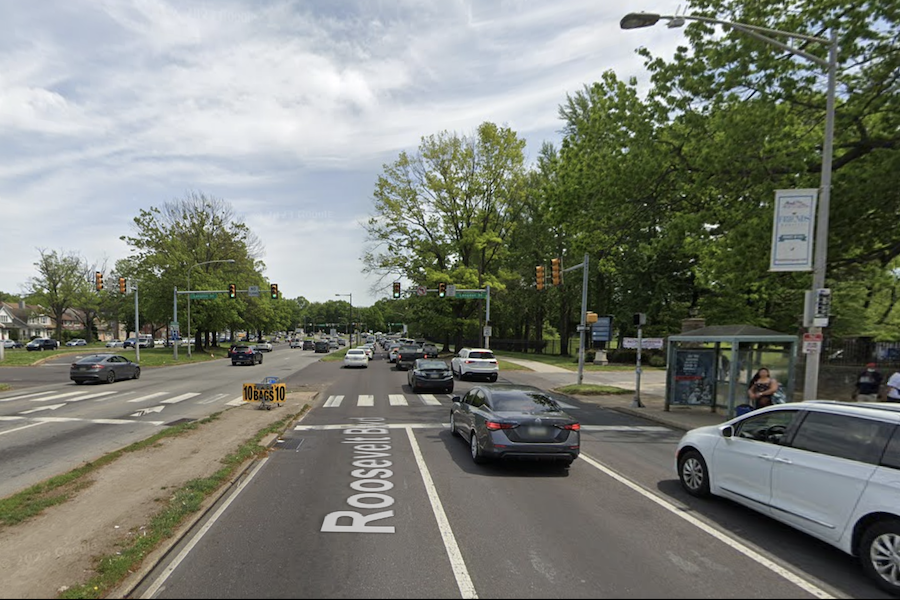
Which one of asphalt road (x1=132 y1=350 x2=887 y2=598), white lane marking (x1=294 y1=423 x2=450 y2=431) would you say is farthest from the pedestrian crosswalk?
asphalt road (x1=132 y1=350 x2=887 y2=598)

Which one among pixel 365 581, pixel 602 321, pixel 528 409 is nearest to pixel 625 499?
pixel 528 409

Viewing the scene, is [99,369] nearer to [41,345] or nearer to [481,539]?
[481,539]

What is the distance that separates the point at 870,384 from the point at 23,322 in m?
133

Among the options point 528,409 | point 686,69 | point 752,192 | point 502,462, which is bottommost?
point 502,462

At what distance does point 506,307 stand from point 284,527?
5235cm

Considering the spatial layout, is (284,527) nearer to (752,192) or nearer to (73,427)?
(73,427)

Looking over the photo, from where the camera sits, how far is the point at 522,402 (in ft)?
29.3

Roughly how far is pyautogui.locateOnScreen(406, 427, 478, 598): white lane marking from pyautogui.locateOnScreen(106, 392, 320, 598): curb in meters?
2.80

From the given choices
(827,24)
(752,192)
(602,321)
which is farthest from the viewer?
(602,321)

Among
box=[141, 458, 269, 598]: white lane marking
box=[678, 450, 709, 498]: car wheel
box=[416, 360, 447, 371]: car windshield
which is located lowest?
box=[141, 458, 269, 598]: white lane marking

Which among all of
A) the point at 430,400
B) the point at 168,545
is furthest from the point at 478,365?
the point at 168,545

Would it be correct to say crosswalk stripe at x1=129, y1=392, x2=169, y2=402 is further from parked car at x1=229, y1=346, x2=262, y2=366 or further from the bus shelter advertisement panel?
parked car at x1=229, y1=346, x2=262, y2=366

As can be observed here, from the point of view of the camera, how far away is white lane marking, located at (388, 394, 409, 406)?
17.1m

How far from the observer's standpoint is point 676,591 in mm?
4258
